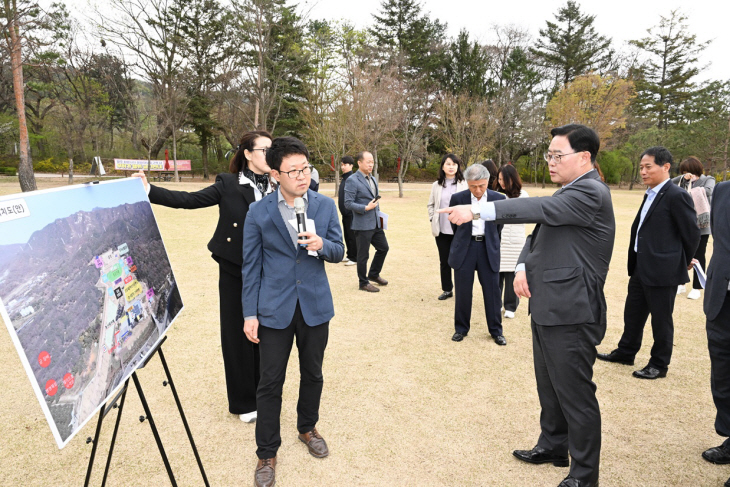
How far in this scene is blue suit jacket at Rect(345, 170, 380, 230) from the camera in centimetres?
680

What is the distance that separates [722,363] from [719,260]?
0.66 metres

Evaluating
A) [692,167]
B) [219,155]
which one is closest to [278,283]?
[692,167]

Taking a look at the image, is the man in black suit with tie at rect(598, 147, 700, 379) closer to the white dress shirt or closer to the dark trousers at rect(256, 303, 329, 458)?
the white dress shirt

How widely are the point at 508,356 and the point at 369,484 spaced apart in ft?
7.56

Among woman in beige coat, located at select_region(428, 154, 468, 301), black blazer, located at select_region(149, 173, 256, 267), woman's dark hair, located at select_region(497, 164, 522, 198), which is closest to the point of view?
black blazer, located at select_region(149, 173, 256, 267)

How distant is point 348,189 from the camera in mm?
6824

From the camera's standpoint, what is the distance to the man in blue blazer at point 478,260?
15.0 feet

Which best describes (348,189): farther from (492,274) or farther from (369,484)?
(369,484)

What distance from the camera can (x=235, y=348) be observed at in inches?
123

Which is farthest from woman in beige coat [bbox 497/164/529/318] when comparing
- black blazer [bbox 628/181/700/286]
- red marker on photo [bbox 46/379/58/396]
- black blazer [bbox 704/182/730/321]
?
red marker on photo [bbox 46/379/58/396]

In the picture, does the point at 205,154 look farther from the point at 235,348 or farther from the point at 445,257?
the point at 235,348

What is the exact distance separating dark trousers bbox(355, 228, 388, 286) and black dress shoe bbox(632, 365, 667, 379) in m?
3.81

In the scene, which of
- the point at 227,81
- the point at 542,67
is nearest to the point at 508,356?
the point at 227,81

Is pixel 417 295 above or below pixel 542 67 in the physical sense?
below
